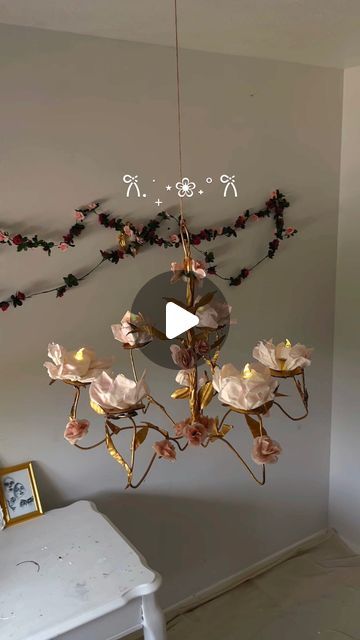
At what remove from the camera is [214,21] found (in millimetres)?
1801

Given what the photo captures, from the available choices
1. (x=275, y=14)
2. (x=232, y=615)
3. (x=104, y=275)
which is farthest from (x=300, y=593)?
(x=275, y=14)

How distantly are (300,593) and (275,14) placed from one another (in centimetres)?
255

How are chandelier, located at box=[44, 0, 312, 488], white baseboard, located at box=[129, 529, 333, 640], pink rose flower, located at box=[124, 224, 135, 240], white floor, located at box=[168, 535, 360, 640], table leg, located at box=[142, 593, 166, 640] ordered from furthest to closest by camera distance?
white baseboard, located at box=[129, 529, 333, 640], white floor, located at box=[168, 535, 360, 640], pink rose flower, located at box=[124, 224, 135, 240], table leg, located at box=[142, 593, 166, 640], chandelier, located at box=[44, 0, 312, 488]

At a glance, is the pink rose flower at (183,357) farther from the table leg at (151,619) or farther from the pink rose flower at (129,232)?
the pink rose flower at (129,232)

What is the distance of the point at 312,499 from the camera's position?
2.99 meters

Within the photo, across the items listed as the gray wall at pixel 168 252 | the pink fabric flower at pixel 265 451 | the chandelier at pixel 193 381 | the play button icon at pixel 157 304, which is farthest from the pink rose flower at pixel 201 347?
the gray wall at pixel 168 252

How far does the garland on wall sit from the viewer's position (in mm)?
1918

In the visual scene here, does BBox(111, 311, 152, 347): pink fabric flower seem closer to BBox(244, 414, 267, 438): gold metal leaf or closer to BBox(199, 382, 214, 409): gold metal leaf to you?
BBox(199, 382, 214, 409): gold metal leaf

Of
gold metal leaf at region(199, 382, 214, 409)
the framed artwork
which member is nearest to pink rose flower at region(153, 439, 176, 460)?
gold metal leaf at region(199, 382, 214, 409)

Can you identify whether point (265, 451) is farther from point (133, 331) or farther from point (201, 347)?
point (133, 331)

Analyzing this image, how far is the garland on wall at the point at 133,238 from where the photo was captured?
6.29 feet

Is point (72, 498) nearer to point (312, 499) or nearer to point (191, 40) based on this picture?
point (312, 499)

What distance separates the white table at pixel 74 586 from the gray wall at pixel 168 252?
0.31m
